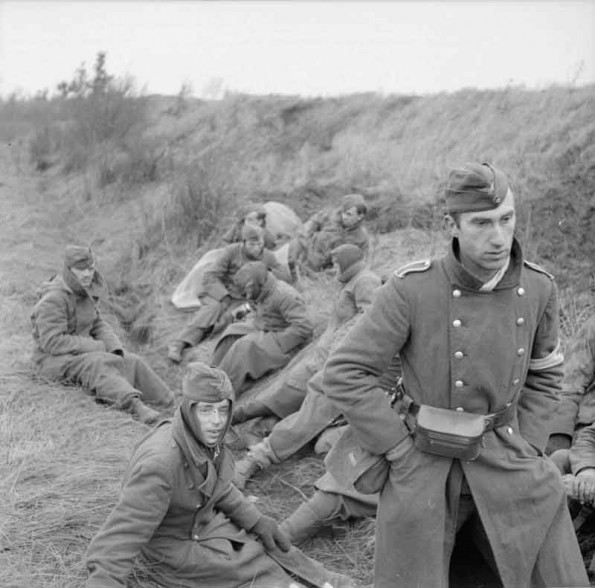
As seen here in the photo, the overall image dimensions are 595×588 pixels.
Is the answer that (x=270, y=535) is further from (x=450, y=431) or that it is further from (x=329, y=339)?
(x=329, y=339)

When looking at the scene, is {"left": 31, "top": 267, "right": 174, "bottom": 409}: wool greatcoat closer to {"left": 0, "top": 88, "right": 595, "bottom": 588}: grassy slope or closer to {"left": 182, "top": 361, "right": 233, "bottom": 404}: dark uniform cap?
{"left": 0, "top": 88, "right": 595, "bottom": 588}: grassy slope

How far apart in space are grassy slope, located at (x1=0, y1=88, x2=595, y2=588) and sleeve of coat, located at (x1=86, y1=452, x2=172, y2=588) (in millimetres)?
586

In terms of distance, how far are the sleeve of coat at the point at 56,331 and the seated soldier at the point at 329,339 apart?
1.75m

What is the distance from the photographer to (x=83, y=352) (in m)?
7.74

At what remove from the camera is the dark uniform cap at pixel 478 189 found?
9.85ft

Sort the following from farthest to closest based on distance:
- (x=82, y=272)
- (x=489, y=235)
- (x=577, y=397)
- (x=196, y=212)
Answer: (x=196, y=212) → (x=82, y=272) → (x=577, y=397) → (x=489, y=235)

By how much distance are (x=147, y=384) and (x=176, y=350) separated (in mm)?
1191

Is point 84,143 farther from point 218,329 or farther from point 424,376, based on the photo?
point 424,376

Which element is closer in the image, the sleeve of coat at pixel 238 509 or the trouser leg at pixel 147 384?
the sleeve of coat at pixel 238 509

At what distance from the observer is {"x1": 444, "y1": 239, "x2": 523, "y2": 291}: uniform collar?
3123mm

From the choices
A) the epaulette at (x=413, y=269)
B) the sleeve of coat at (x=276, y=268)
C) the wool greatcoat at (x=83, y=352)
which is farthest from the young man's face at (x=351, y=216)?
the epaulette at (x=413, y=269)

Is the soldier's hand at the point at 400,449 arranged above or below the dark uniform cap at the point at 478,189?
below

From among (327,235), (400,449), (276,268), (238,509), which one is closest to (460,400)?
(400,449)

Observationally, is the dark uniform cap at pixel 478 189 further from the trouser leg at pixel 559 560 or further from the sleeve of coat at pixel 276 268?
the sleeve of coat at pixel 276 268
